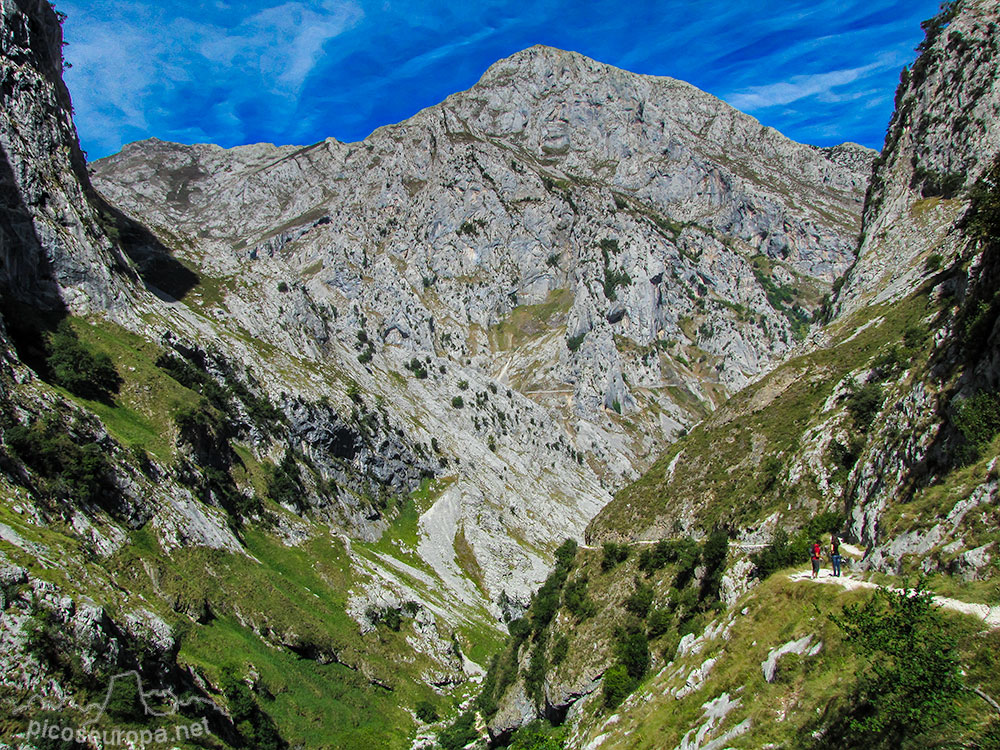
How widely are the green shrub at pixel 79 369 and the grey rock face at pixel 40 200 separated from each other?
9.87m

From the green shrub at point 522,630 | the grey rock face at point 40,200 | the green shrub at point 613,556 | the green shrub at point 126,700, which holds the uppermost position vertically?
the grey rock face at point 40,200

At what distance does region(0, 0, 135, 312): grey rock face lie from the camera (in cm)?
6800

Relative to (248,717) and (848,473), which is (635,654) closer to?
(848,473)

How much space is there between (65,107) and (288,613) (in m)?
91.6

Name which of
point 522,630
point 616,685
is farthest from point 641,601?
point 522,630

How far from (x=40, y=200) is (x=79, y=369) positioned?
3131 cm

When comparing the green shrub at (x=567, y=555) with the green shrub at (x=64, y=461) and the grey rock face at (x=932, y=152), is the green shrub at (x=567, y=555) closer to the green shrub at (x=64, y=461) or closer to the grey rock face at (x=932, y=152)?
the green shrub at (x=64, y=461)

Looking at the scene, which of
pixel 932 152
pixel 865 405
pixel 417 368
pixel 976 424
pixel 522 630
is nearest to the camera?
pixel 976 424

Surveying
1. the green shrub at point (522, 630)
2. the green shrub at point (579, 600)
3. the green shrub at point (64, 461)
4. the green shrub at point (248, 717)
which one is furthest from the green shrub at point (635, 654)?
the green shrub at point (64, 461)

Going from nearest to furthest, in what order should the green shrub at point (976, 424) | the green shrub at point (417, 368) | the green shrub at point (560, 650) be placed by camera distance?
the green shrub at point (976, 424) < the green shrub at point (560, 650) < the green shrub at point (417, 368)

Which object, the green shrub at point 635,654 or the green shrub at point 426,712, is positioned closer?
the green shrub at point 635,654

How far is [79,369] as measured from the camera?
58.1 m

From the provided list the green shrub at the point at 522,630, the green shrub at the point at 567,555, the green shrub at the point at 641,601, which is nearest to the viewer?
the green shrub at the point at 641,601

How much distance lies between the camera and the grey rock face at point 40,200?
68000mm
